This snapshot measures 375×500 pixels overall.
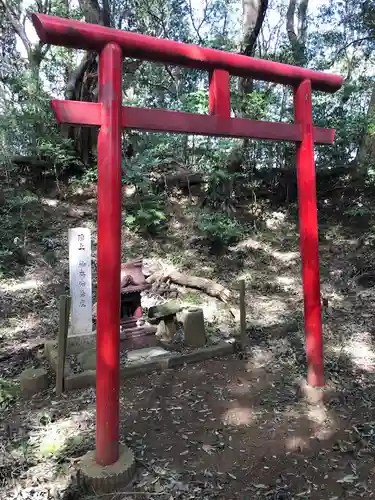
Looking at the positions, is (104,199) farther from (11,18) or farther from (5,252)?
(11,18)

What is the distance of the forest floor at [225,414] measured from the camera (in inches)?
104

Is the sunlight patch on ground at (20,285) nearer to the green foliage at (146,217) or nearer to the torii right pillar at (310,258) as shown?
the green foliage at (146,217)

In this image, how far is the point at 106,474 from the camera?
8.27 feet

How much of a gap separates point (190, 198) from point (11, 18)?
9.04 metres

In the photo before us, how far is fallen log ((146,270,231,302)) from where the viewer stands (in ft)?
21.9

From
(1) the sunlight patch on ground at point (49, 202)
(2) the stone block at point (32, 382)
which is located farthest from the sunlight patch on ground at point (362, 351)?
(1) the sunlight patch on ground at point (49, 202)

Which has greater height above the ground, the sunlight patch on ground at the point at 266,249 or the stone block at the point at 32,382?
the sunlight patch on ground at the point at 266,249

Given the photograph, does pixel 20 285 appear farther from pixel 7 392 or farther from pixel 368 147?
pixel 368 147

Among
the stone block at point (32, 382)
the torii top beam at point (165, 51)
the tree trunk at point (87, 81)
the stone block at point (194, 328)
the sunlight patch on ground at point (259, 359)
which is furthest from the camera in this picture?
the tree trunk at point (87, 81)

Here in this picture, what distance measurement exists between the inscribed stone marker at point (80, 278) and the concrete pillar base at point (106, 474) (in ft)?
6.66

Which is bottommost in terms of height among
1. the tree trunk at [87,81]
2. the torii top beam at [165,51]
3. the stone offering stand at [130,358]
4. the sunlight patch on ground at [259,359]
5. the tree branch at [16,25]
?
the sunlight patch on ground at [259,359]

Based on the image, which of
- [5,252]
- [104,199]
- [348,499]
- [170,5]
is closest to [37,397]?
[104,199]

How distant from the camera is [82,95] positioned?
10.6 metres

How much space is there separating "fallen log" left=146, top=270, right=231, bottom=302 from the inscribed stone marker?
2.69m
